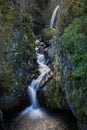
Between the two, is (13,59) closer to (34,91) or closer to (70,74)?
(34,91)

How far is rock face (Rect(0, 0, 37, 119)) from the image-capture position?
11.9 metres

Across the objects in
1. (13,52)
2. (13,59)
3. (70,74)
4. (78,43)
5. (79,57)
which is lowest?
(70,74)

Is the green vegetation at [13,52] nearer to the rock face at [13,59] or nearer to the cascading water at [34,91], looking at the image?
the rock face at [13,59]

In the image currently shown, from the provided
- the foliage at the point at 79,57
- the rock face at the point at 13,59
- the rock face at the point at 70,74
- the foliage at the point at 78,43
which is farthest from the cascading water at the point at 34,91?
the foliage at the point at 78,43

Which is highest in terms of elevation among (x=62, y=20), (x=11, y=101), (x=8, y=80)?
(x=62, y=20)

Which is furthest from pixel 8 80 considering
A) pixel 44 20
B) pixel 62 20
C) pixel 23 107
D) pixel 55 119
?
pixel 44 20

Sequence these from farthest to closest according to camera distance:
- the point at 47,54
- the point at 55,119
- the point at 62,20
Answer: the point at 47,54 → the point at 55,119 → the point at 62,20

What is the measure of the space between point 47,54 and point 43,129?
6.24m

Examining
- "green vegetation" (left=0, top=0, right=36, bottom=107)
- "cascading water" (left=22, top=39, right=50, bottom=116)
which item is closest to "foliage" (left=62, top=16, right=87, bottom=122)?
"cascading water" (left=22, top=39, right=50, bottom=116)

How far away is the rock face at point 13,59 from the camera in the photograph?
11.9 meters

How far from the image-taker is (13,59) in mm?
12594

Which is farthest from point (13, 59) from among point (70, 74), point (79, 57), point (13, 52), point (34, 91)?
point (79, 57)

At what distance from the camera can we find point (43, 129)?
10719mm

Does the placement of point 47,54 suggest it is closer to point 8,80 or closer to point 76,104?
point 8,80
